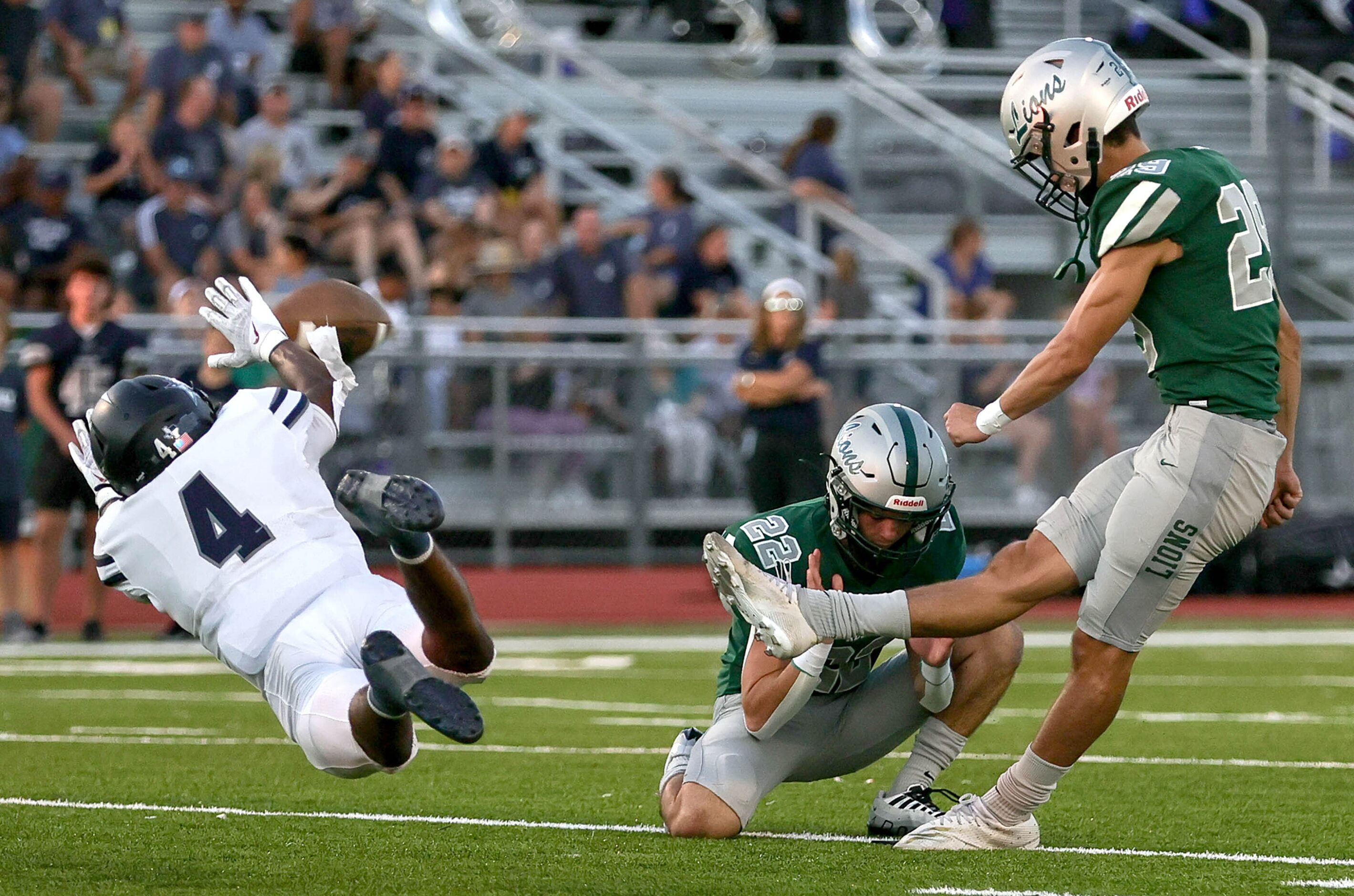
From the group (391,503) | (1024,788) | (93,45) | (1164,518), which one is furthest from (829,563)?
(93,45)

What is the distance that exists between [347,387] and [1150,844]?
2.32 metres

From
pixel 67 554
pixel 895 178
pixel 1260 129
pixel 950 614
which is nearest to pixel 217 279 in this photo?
pixel 950 614

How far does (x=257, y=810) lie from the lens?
534cm

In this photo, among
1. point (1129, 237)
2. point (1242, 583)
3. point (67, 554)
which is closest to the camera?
point (1129, 237)

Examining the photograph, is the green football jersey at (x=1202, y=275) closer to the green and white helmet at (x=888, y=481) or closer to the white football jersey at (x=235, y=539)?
the green and white helmet at (x=888, y=481)

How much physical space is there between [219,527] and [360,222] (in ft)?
30.6

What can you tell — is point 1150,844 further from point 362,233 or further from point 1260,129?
point 1260,129

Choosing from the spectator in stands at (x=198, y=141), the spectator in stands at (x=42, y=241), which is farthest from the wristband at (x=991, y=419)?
the spectator in stands at (x=198, y=141)

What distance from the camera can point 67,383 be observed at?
438 inches

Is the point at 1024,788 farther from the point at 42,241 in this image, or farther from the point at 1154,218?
the point at 42,241

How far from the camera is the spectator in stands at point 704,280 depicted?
45.8 ft

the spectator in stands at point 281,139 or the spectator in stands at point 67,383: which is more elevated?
the spectator in stands at point 281,139

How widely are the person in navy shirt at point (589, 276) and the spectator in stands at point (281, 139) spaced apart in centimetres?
216

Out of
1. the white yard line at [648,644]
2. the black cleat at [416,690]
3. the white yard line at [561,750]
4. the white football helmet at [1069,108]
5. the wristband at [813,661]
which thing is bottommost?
A: the white yard line at [648,644]
